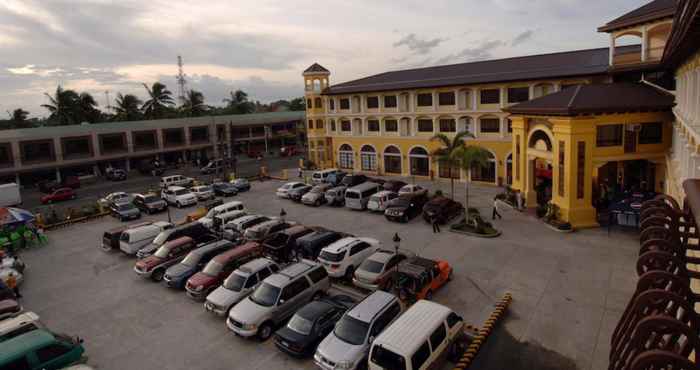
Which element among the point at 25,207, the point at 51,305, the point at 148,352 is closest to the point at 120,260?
the point at 51,305

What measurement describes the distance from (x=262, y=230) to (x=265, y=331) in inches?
420

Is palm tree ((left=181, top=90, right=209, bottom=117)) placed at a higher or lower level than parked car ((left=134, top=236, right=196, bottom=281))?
higher

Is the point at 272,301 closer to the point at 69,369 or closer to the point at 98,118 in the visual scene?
the point at 69,369

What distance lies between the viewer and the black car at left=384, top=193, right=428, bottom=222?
29752 mm

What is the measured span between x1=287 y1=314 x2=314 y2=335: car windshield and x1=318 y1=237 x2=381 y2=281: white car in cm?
533

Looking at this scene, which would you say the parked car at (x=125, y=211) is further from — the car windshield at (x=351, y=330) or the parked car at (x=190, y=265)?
the car windshield at (x=351, y=330)

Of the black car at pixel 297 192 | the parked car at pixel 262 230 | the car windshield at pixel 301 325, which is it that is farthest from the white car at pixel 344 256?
the black car at pixel 297 192

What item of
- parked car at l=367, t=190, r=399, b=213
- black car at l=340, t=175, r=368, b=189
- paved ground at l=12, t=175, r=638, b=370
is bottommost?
paved ground at l=12, t=175, r=638, b=370

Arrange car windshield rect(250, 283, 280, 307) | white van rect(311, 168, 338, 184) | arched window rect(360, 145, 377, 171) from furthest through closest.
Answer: arched window rect(360, 145, 377, 171)
white van rect(311, 168, 338, 184)
car windshield rect(250, 283, 280, 307)

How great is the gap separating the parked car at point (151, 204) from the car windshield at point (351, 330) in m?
26.6

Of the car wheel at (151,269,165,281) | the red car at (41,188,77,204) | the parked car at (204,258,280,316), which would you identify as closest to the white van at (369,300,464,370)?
the parked car at (204,258,280,316)

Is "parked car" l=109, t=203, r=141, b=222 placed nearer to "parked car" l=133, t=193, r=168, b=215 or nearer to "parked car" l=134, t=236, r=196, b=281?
"parked car" l=133, t=193, r=168, b=215

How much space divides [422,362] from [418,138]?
35.8m

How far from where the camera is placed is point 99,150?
182ft
